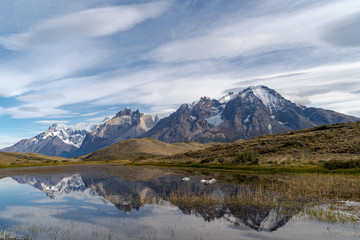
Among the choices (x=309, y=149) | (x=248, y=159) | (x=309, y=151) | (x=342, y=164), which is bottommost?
(x=342, y=164)

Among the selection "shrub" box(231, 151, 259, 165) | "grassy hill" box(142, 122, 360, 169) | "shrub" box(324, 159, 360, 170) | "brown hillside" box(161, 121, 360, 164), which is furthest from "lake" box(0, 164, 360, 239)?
"shrub" box(231, 151, 259, 165)

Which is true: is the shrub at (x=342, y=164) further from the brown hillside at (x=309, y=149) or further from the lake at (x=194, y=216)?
the lake at (x=194, y=216)

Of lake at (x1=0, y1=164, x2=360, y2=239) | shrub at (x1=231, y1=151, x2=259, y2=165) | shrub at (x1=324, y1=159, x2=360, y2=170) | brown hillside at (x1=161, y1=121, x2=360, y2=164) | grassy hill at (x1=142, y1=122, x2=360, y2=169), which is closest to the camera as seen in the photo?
lake at (x1=0, y1=164, x2=360, y2=239)

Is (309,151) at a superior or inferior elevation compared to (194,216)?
superior

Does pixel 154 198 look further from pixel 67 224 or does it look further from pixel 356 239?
pixel 356 239

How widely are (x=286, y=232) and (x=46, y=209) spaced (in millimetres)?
20513

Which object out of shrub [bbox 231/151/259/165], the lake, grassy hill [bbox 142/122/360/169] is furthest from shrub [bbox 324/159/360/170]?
shrub [bbox 231/151/259/165]

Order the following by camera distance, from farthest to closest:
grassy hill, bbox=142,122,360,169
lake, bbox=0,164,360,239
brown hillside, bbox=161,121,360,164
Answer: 1. brown hillside, bbox=161,121,360,164
2. grassy hill, bbox=142,122,360,169
3. lake, bbox=0,164,360,239

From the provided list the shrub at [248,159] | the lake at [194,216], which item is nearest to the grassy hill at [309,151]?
the shrub at [248,159]

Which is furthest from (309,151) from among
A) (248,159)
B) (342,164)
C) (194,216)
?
(194,216)

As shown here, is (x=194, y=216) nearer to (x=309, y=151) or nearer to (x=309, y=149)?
(x=309, y=151)

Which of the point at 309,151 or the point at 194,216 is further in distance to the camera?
the point at 309,151

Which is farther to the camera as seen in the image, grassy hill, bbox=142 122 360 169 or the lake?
grassy hill, bbox=142 122 360 169

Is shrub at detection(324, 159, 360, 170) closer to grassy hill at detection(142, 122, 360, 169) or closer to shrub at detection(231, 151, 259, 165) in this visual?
grassy hill at detection(142, 122, 360, 169)
